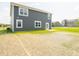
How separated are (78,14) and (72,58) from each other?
7074 mm

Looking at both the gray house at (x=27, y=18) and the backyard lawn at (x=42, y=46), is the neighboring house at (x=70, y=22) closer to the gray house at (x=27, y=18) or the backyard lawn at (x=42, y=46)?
the backyard lawn at (x=42, y=46)

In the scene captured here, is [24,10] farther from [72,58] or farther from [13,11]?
[72,58]

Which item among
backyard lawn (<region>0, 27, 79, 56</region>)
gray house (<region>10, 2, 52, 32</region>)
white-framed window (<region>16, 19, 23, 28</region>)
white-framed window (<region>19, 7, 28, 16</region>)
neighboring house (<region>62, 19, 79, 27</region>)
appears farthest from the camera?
white-framed window (<region>19, 7, 28, 16</region>)

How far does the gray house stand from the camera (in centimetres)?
1231

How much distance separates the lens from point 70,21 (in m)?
10.5

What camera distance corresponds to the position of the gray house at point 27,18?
1231cm

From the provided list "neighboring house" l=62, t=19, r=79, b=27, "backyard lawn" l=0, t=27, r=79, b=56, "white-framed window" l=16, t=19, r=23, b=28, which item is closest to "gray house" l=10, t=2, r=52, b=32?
"white-framed window" l=16, t=19, r=23, b=28

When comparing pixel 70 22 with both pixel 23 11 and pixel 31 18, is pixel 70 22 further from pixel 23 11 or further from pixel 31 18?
pixel 23 11

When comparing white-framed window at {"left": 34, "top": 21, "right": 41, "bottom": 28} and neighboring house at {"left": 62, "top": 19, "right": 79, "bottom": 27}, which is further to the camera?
white-framed window at {"left": 34, "top": 21, "right": 41, "bottom": 28}

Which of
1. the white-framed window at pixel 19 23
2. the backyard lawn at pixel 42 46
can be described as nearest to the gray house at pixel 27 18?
the white-framed window at pixel 19 23

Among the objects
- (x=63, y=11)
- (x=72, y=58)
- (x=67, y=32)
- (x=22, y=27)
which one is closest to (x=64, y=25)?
(x=67, y=32)

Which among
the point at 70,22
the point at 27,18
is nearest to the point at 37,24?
the point at 27,18

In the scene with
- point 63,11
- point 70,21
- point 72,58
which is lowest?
point 72,58

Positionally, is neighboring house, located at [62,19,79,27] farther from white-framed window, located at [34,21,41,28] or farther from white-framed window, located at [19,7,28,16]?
white-framed window, located at [19,7,28,16]
